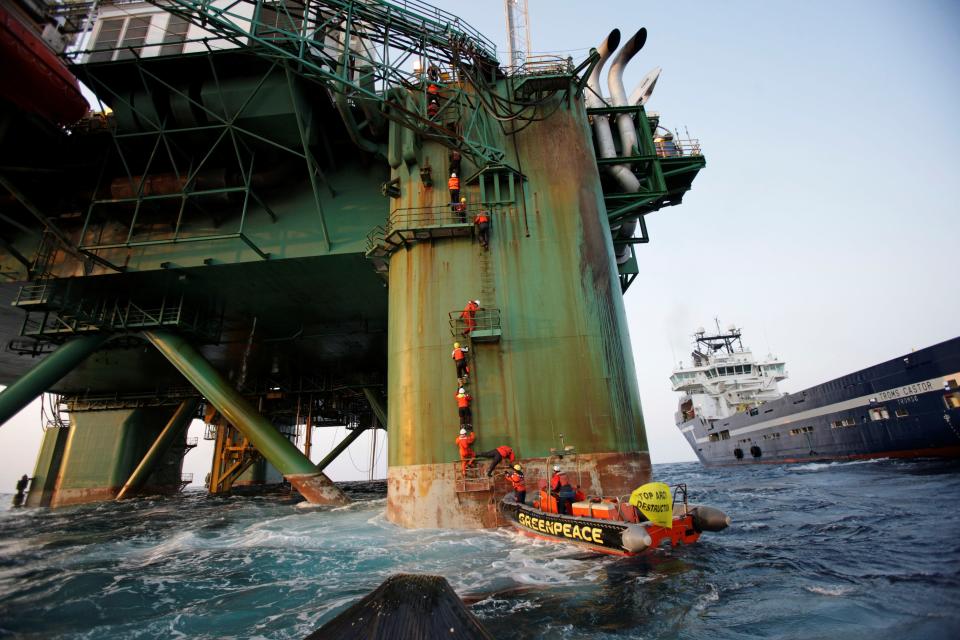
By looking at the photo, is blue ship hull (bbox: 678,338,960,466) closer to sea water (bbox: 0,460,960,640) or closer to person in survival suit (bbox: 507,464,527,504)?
sea water (bbox: 0,460,960,640)

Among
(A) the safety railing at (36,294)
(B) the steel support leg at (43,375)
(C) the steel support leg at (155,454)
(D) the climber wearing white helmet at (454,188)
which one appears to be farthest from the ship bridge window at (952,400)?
(C) the steel support leg at (155,454)

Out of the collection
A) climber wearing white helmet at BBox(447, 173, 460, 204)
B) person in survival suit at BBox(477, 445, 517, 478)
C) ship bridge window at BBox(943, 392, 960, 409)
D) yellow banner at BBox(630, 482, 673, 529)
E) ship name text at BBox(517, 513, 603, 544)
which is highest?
climber wearing white helmet at BBox(447, 173, 460, 204)

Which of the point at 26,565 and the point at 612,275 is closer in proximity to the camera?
the point at 26,565

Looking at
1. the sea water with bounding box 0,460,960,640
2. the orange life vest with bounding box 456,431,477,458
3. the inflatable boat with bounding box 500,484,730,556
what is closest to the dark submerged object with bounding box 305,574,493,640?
the sea water with bounding box 0,460,960,640

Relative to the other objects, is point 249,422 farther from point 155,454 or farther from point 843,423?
point 843,423

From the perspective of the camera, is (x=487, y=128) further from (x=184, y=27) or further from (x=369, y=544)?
(x=369, y=544)

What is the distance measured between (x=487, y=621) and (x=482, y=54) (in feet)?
51.6

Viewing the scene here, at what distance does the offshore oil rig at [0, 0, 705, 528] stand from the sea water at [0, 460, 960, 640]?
119 inches

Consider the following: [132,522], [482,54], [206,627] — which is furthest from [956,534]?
[132,522]

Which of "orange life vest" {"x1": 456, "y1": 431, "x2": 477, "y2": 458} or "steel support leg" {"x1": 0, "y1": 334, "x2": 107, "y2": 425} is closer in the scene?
"orange life vest" {"x1": 456, "y1": 431, "x2": 477, "y2": 458}

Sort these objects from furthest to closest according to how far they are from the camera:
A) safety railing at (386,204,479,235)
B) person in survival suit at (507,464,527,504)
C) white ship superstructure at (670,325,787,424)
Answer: white ship superstructure at (670,325,787,424)
safety railing at (386,204,479,235)
person in survival suit at (507,464,527,504)

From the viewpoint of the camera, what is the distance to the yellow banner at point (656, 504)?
7484 millimetres

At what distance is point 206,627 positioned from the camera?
216 inches

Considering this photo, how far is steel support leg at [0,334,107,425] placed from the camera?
15391mm
